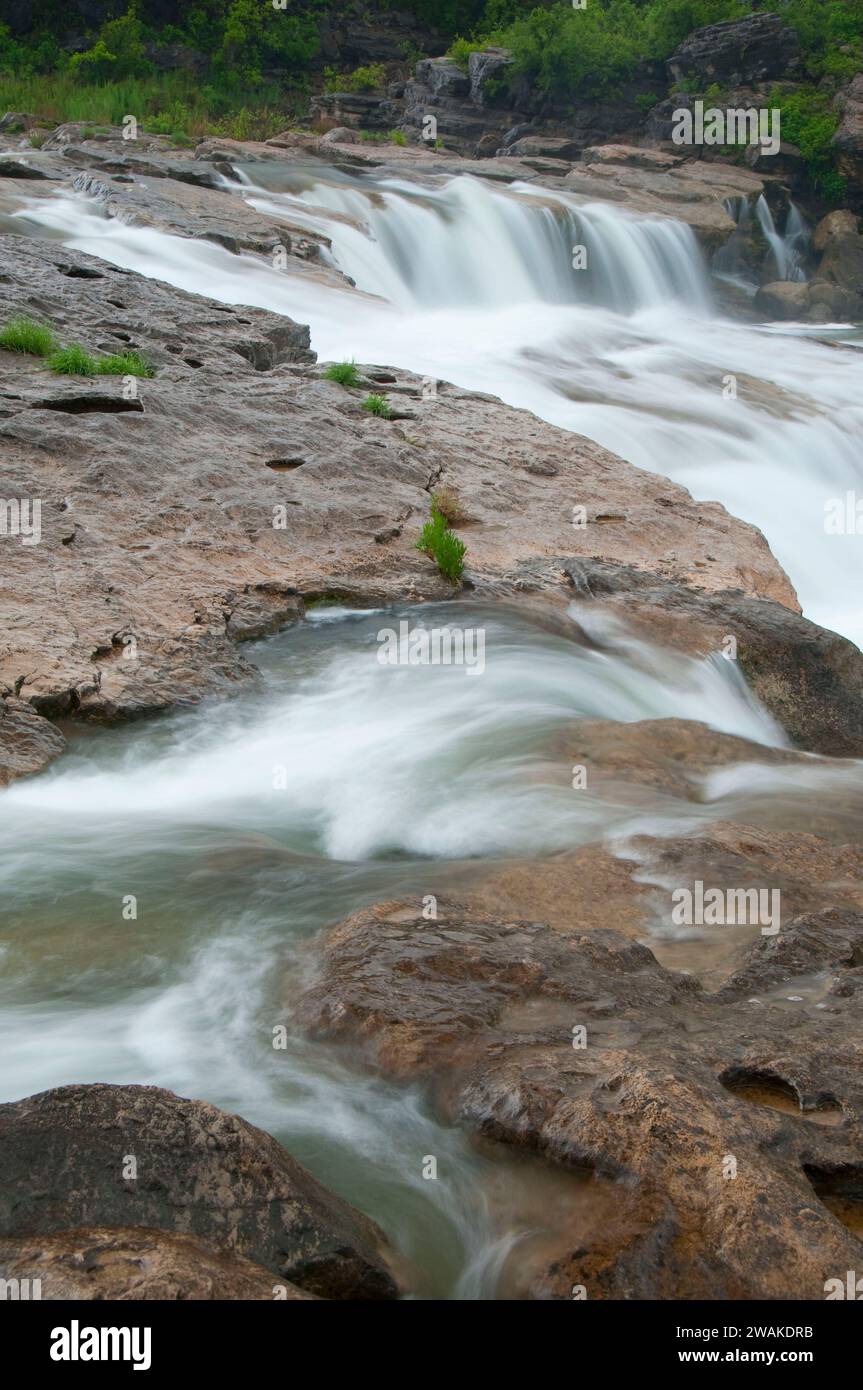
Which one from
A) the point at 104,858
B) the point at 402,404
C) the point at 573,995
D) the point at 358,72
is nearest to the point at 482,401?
the point at 402,404

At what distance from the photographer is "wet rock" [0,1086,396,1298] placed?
8.64ft

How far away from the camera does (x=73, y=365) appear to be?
29.1 ft

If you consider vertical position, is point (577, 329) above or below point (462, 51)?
below

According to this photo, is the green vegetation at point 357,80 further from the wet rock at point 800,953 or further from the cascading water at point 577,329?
the wet rock at point 800,953

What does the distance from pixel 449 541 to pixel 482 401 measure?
3643mm

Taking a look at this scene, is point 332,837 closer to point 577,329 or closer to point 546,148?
point 577,329

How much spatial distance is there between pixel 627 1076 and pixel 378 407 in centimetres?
745

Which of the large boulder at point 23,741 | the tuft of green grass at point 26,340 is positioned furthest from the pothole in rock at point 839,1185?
the tuft of green grass at point 26,340

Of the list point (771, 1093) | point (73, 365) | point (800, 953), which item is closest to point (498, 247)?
point (73, 365)

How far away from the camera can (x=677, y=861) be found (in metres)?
4.69

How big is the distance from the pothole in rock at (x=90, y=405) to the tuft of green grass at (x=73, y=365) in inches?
19.1

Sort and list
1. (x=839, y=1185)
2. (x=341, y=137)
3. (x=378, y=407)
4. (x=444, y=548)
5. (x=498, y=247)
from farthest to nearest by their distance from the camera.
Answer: (x=341, y=137), (x=498, y=247), (x=378, y=407), (x=444, y=548), (x=839, y=1185)

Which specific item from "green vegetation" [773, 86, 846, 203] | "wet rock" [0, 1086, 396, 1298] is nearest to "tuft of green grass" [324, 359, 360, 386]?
"wet rock" [0, 1086, 396, 1298]

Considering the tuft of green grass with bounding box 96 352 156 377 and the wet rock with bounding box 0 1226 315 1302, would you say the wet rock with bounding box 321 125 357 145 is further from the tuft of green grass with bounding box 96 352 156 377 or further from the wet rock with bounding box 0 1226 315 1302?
the wet rock with bounding box 0 1226 315 1302
